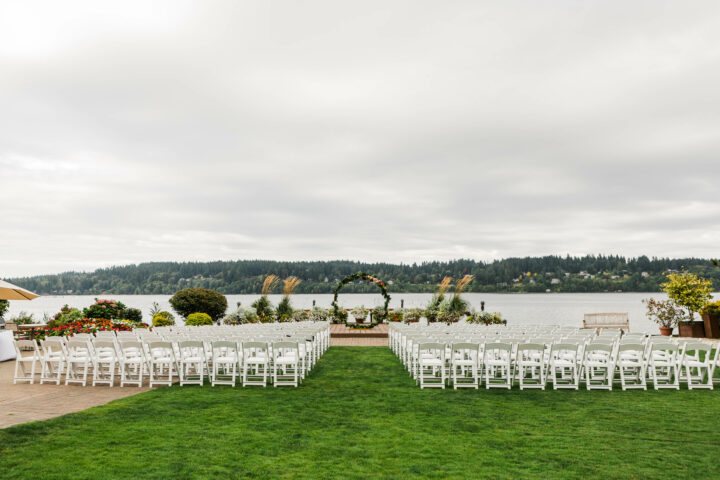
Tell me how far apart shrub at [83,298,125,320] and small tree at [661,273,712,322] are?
22726 millimetres

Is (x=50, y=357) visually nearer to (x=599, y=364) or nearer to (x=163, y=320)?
(x=599, y=364)

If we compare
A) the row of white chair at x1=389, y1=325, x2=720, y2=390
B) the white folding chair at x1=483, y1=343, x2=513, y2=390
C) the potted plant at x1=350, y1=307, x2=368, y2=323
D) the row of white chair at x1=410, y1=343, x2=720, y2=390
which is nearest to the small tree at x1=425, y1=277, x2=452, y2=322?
the potted plant at x1=350, y1=307, x2=368, y2=323

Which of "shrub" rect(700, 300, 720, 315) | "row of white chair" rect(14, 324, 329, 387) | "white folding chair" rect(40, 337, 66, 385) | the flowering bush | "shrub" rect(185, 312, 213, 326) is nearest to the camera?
"row of white chair" rect(14, 324, 329, 387)

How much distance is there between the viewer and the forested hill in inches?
2687

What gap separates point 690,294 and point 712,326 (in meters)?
1.49

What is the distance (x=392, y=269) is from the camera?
69.8 metres

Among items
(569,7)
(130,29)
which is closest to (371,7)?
(569,7)

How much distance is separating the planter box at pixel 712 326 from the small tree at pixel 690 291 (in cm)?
49

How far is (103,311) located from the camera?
743 inches

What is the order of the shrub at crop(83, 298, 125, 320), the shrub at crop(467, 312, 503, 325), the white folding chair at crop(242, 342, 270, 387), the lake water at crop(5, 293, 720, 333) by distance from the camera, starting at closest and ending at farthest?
the white folding chair at crop(242, 342, 270, 387) → the shrub at crop(83, 298, 125, 320) → the shrub at crop(467, 312, 503, 325) → the lake water at crop(5, 293, 720, 333)

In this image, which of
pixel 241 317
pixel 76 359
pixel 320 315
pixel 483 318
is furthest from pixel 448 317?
pixel 76 359

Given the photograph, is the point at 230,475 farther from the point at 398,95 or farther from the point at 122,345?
the point at 398,95

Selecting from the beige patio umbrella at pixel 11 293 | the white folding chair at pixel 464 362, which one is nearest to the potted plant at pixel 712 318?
the white folding chair at pixel 464 362

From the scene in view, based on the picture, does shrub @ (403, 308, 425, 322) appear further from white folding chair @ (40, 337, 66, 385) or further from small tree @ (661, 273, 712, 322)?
white folding chair @ (40, 337, 66, 385)
